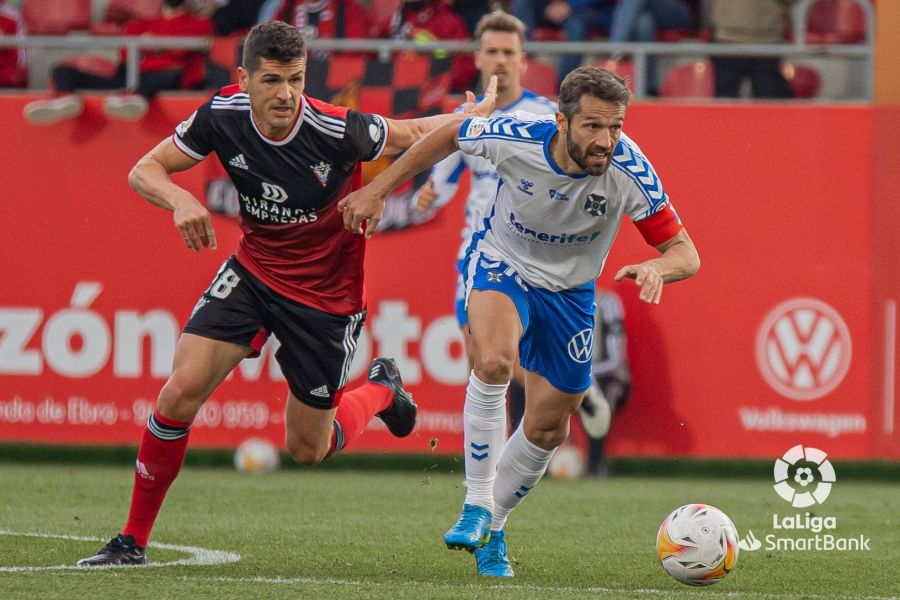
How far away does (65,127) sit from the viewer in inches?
431

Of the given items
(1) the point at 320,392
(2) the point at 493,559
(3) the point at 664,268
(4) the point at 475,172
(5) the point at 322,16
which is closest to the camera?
(3) the point at 664,268

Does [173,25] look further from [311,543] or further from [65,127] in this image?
[311,543]

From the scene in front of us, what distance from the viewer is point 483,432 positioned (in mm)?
6289

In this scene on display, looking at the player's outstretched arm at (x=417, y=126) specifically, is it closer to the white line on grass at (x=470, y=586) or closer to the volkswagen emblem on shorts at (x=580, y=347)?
the volkswagen emblem on shorts at (x=580, y=347)

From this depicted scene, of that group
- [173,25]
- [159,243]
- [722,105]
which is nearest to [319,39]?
[173,25]

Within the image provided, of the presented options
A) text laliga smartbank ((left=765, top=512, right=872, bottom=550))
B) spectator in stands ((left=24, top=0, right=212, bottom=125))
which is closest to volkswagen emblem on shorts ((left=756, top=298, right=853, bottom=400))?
text laliga smartbank ((left=765, top=512, right=872, bottom=550))

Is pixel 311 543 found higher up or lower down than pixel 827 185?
lower down

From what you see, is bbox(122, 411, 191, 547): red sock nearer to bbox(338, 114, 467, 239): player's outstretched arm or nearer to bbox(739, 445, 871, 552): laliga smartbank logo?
bbox(338, 114, 467, 239): player's outstretched arm

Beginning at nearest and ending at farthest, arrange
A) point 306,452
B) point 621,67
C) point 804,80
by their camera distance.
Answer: point 306,452 < point 621,67 < point 804,80

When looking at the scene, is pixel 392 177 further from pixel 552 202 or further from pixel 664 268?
pixel 664 268

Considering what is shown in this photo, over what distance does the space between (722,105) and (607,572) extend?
5.34 metres

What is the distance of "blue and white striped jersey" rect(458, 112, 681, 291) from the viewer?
6.01m

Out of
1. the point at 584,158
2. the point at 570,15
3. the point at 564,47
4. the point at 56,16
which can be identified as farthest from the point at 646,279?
the point at 56,16

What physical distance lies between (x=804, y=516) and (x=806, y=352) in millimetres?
2362
